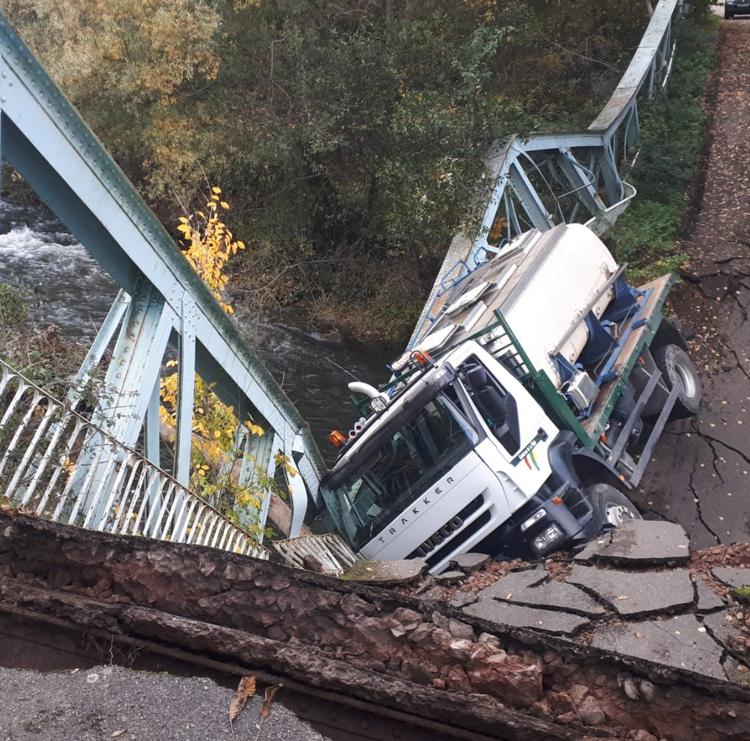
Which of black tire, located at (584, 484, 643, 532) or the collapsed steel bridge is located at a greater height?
the collapsed steel bridge

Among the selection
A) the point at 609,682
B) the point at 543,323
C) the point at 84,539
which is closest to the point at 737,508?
the point at 543,323

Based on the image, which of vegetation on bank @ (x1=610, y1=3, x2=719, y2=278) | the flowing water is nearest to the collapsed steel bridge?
the flowing water

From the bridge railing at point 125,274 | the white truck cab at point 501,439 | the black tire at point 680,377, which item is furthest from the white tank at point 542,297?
the bridge railing at point 125,274

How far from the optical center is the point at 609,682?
258cm

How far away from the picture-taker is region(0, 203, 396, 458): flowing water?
44.5ft

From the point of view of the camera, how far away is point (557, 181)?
1409 centimetres

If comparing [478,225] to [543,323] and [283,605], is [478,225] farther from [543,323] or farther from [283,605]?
[283,605]

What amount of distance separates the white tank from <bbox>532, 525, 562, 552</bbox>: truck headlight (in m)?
1.67

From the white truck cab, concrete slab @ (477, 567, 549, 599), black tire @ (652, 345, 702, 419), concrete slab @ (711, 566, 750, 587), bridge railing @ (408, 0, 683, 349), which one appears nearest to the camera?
concrete slab @ (711, 566, 750, 587)

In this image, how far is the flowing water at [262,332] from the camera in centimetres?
1355

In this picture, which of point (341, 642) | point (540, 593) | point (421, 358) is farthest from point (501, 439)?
point (341, 642)

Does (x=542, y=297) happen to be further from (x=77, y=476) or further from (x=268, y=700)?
(x=268, y=700)

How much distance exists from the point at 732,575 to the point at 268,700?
4.72m

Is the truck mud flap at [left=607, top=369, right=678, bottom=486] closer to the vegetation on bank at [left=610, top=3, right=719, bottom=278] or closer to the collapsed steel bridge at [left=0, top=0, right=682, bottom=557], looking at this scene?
the collapsed steel bridge at [left=0, top=0, right=682, bottom=557]
